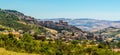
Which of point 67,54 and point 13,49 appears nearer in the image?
point 13,49

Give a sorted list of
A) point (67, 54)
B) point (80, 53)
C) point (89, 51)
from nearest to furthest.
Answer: point (67, 54) → point (80, 53) → point (89, 51)

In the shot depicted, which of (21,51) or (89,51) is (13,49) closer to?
(21,51)

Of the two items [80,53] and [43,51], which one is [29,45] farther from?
[80,53]

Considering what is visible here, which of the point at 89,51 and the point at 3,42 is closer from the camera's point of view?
the point at 3,42

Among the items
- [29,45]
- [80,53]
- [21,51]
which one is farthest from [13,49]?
[80,53]

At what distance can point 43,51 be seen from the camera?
167125 millimetres

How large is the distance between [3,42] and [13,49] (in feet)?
38.7

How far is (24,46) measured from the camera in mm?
165500

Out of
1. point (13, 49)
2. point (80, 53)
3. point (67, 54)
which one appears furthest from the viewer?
point (80, 53)

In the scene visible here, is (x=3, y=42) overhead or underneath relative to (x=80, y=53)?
overhead

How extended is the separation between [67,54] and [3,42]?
40.3 m

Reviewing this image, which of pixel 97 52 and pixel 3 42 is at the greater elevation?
pixel 3 42

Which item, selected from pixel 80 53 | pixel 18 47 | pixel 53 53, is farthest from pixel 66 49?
pixel 18 47

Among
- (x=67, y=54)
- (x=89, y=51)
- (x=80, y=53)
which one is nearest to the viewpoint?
(x=67, y=54)
